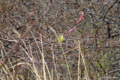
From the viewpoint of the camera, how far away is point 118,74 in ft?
14.8

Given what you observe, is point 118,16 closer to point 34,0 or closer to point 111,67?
point 111,67

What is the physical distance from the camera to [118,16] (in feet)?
13.0

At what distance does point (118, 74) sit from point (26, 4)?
2457mm

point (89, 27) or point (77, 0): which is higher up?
point (77, 0)

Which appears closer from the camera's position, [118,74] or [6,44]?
[6,44]

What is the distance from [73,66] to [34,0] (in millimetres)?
1699

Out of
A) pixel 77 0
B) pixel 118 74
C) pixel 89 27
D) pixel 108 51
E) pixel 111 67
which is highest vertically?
pixel 77 0

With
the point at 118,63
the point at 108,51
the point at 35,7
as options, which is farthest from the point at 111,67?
the point at 35,7

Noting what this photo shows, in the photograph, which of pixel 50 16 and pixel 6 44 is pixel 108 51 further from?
pixel 6 44

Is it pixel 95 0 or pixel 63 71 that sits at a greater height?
pixel 95 0

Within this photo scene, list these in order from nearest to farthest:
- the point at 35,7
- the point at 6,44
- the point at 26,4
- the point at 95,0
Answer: the point at 6,44
the point at 95,0
the point at 26,4
the point at 35,7

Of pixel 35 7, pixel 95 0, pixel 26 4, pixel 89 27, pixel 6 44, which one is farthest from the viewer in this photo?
pixel 89 27

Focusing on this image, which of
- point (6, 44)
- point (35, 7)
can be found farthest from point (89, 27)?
point (6, 44)

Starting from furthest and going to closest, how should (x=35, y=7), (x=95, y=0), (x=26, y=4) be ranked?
(x=35, y=7)
(x=26, y=4)
(x=95, y=0)
